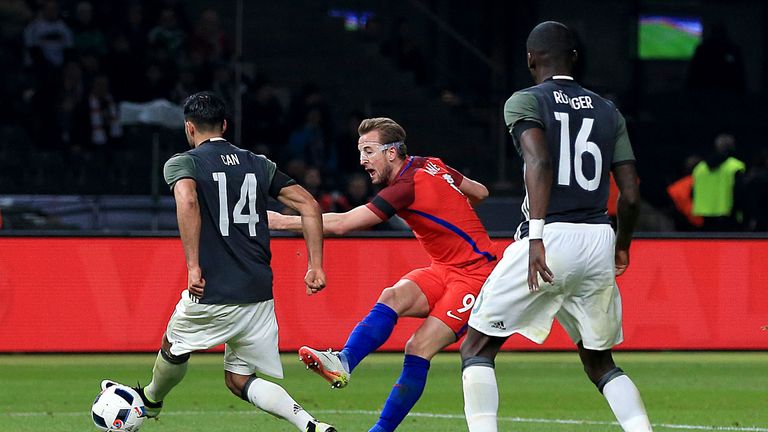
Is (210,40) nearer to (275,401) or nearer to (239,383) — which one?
(239,383)

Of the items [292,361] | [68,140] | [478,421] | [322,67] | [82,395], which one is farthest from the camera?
[322,67]

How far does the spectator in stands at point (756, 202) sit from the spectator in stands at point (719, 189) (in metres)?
0.15

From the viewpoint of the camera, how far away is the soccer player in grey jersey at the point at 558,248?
634 cm

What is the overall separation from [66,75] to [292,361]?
7.38 metres

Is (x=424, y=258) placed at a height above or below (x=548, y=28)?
below

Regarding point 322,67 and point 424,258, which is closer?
point 424,258

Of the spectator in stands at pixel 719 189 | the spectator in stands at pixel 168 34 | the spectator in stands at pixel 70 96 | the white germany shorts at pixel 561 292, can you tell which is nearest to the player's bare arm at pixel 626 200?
the white germany shorts at pixel 561 292

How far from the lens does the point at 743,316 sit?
1382 centimetres

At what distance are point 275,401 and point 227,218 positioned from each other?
0.98 metres

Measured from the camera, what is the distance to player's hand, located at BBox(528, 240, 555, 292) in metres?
6.23

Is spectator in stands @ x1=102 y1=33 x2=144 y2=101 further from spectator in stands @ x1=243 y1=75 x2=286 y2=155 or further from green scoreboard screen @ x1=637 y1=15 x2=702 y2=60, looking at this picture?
green scoreboard screen @ x1=637 y1=15 x2=702 y2=60

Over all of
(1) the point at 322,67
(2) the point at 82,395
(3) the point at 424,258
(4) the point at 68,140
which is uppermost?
(1) the point at 322,67

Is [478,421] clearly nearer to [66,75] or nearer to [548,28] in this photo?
[548,28]

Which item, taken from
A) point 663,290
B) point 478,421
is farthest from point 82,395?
point 663,290
